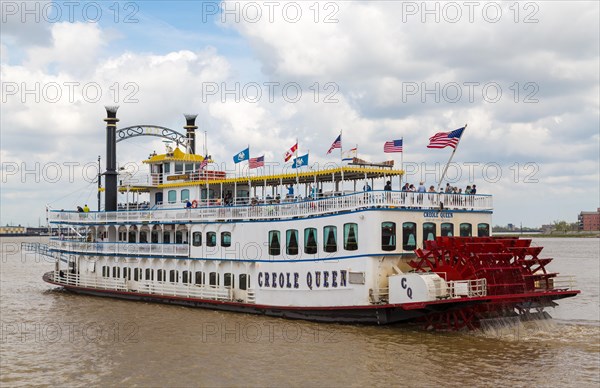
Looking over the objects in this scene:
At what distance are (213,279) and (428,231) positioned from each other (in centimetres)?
910

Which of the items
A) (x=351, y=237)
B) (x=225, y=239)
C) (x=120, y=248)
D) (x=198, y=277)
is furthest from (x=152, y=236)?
(x=351, y=237)

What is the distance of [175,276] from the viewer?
Answer: 93.6ft

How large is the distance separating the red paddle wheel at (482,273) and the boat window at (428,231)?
915 mm

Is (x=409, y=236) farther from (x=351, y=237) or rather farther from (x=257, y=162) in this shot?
(x=257, y=162)

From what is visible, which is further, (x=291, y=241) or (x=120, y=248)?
(x=120, y=248)

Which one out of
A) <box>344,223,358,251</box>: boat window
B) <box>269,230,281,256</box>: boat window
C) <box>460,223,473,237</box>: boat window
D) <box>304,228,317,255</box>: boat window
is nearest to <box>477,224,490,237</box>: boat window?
<box>460,223,473,237</box>: boat window

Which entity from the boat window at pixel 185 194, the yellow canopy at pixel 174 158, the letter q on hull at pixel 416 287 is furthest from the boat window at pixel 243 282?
the yellow canopy at pixel 174 158

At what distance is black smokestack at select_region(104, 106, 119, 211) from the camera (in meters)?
34.0

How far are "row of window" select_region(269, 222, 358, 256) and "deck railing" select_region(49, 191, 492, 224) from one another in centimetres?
58

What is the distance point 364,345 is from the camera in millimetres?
19703

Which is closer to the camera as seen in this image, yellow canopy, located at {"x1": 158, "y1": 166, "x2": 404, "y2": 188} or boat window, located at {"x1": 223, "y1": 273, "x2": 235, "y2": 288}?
yellow canopy, located at {"x1": 158, "y1": 166, "x2": 404, "y2": 188}

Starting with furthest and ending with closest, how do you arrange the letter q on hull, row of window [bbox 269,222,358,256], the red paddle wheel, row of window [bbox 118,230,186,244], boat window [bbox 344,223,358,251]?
row of window [bbox 118,230,186,244] < row of window [bbox 269,222,358,256] < boat window [bbox 344,223,358,251] < the red paddle wheel < the letter q on hull

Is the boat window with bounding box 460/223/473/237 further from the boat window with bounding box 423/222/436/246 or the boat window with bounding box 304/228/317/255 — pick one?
the boat window with bounding box 304/228/317/255

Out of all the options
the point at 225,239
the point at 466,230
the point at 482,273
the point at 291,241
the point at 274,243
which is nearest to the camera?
the point at 482,273
